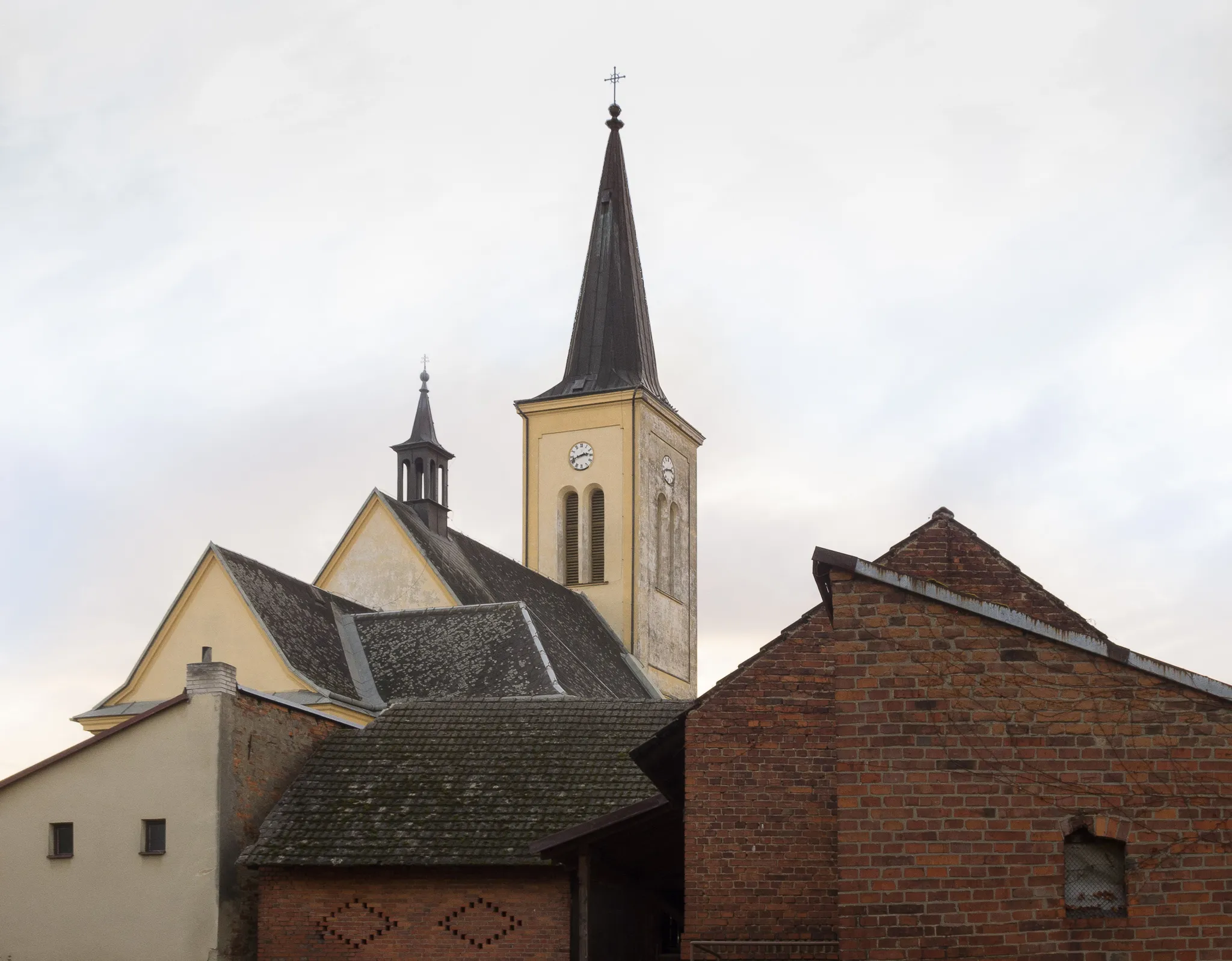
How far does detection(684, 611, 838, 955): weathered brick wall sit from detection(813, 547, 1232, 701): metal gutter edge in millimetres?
3963

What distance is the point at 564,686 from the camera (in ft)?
100

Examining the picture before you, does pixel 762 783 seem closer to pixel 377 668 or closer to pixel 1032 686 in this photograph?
pixel 1032 686

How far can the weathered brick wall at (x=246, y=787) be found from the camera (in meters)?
19.0

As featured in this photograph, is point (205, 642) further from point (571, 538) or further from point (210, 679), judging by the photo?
point (571, 538)

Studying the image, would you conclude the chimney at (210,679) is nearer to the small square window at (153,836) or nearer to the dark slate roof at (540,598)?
the small square window at (153,836)

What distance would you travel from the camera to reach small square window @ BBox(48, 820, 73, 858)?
19.6m

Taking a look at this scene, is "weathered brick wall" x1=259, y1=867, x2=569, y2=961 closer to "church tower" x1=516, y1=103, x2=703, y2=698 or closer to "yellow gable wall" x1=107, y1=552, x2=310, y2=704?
"yellow gable wall" x1=107, y1=552, x2=310, y2=704

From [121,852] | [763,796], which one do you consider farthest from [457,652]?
[763,796]

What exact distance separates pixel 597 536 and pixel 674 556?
3.33 metres

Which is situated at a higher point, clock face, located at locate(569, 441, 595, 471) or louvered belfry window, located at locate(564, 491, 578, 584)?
clock face, located at locate(569, 441, 595, 471)

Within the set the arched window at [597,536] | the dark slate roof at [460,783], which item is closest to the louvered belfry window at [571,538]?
the arched window at [597,536]

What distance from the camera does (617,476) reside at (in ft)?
152

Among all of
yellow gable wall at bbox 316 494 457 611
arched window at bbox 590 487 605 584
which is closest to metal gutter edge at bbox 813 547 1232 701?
yellow gable wall at bbox 316 494 457 611

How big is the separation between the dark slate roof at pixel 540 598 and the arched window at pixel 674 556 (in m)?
3.95
